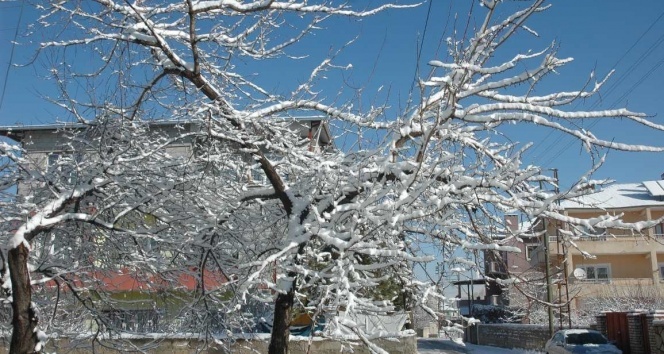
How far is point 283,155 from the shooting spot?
7543mm

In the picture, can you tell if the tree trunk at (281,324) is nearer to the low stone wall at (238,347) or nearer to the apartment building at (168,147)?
the apartment building at (168,147)

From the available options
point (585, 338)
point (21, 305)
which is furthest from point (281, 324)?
point (585, 338)

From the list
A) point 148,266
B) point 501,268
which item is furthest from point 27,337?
point 501,268

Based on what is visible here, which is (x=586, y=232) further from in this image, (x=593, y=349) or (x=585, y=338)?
(x=585, y=338)

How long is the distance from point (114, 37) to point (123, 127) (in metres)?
1.24

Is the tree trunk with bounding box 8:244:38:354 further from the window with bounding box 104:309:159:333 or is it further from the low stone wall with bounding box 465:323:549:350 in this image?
the low stone wall with bounding box 465:323:549:350

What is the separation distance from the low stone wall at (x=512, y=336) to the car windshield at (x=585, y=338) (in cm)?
564

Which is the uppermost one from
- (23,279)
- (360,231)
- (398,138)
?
(398,138)

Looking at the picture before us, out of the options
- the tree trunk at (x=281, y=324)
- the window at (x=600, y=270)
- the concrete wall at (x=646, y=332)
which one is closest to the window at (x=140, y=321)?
the tree trunk at (x=281, y=324)

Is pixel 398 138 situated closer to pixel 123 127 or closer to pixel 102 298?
pixel 123 127

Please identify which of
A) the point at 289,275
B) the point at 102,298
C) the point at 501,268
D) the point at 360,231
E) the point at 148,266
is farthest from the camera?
the point at 102,298

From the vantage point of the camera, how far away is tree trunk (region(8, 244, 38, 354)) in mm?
6828

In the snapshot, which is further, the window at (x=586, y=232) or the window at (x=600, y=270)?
the window at (x=600, y=270)

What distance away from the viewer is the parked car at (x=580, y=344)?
22.0 metres
